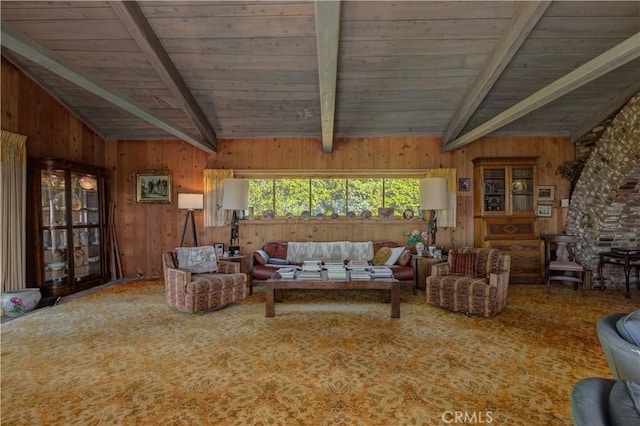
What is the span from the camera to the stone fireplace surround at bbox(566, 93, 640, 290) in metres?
4.08

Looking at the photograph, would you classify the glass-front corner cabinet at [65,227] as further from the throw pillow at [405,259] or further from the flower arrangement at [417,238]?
the flower arrangement at [417,238]

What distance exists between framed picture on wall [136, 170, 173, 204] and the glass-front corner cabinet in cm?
56

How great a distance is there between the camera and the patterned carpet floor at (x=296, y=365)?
193 centimetres

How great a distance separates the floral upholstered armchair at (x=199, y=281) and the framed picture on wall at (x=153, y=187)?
2.05m

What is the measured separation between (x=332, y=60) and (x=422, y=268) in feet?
10.8

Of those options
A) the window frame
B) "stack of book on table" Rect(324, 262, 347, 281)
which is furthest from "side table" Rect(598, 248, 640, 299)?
"stack of book on table" Rect(324, 262, 347, 281)

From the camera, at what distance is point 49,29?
11.5 ft

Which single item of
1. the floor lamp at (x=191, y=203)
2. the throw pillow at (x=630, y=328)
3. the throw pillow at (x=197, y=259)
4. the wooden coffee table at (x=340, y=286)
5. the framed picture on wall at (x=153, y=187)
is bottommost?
the wooden coffee table at (x=340, y=286)

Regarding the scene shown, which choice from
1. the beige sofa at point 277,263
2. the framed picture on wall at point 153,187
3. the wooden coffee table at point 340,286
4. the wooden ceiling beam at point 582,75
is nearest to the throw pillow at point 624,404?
the wooden coffee table at point 340,286

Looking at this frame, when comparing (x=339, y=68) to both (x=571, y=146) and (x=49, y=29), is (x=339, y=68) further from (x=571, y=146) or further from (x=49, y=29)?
(x=571, y=146)

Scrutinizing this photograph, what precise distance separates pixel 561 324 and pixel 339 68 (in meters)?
3.88

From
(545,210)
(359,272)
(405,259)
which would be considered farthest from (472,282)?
(545,210)

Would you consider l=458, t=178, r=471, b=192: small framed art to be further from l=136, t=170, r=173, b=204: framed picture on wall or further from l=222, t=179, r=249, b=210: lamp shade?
l=136, t=170, r=173, b=204: framed picture on wall

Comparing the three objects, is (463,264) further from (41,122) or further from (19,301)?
(41,122)
